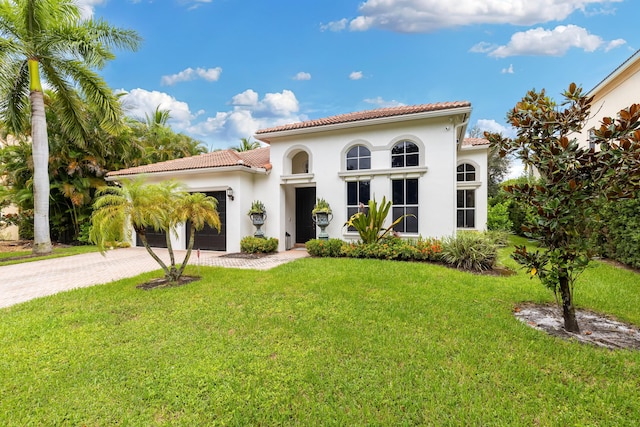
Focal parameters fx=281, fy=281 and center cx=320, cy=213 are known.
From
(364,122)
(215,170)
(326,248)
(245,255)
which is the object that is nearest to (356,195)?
Answer: (326,248)

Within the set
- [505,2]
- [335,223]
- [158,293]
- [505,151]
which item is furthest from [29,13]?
[505,2]

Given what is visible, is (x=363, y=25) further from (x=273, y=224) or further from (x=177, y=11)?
(x=273, y=224)

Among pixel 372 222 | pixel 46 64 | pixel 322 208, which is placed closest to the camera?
pixel 372 222

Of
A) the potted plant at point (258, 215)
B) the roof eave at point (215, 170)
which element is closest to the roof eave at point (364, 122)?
the roof eave at point (215, 170)

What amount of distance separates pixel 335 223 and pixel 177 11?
1191 centimetres

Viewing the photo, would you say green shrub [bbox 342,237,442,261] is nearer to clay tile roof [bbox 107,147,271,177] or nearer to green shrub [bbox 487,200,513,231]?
clay tile roof [bbox 107,147,271,177]

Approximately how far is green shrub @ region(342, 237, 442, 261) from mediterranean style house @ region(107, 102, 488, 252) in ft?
3.57

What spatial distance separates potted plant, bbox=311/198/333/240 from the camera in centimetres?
1195

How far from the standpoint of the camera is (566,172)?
3986 mm

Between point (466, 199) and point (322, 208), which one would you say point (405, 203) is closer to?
point (322, 208)

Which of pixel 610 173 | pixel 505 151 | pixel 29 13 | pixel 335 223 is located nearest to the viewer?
pixel 610 173

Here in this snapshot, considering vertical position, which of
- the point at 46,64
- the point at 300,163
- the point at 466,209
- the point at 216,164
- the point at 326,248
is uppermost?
the point at 46,64

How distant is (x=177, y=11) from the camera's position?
1269 cm

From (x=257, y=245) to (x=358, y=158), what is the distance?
5.79m
